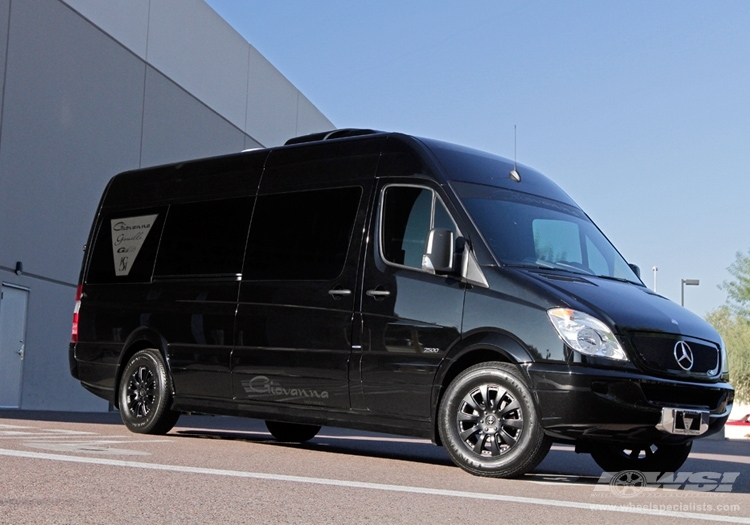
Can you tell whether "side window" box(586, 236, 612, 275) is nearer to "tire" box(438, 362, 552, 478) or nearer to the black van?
the black van

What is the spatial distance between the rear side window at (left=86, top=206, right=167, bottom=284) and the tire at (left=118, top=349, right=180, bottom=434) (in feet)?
2.85

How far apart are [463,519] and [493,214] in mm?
3719

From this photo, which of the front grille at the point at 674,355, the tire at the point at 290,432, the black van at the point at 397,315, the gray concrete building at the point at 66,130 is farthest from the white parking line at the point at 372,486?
the gray concrete building at the point at 66,130

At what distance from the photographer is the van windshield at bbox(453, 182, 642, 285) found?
27.8 ft

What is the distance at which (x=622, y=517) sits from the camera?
227 inches

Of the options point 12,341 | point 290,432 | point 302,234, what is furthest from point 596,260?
point 12,341

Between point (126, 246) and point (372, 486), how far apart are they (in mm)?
5856

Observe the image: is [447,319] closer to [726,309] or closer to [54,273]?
[54,273]

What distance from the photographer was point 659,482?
821cm

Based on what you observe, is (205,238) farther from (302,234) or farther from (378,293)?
(378,293)

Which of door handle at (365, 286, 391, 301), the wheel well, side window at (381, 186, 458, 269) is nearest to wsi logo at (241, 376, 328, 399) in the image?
door handle at (365, 286, 391, 301)

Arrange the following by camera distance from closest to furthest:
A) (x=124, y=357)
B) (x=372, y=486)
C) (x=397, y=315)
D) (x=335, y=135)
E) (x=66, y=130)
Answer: (x=372, y=486)
(x=397, y=315)
(x=335, y=135)
(x=124, y=357)
(x=66, y=130)

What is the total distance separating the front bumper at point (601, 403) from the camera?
747 centimetres

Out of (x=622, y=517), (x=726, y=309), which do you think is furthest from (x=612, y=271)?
(x=726, y=309)
